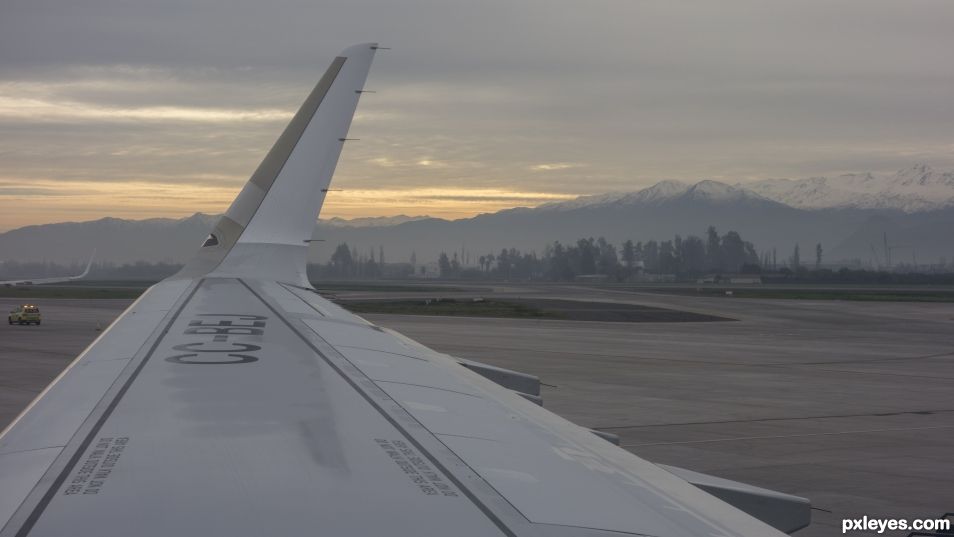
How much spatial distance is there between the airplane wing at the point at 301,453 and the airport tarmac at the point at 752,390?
6.36 meters

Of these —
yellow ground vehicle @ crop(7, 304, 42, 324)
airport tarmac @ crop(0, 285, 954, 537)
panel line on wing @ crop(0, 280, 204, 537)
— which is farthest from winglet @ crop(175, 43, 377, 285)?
yellow ground vehicle @ crop(7, 304, 42, 324)

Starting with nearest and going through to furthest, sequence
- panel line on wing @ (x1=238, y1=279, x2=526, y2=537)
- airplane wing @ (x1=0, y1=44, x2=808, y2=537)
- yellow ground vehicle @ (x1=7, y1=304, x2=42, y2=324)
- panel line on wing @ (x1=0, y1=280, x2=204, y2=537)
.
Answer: panel line on wing @ (x1=0, y1=280, x2=204, y2=537)
airplane wing @ (x1=0, y1=44, x2=808, y2=537)
panel line on wing @ (x1=238, y1=279, x2=526, y2=537)
yellow ground vehicle @ (x1=7, y1=304, x2=42, y2=324)

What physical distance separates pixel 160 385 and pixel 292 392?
2.00 ft

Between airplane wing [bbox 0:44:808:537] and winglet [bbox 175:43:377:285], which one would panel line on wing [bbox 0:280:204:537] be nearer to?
airplane wing [bbox 0:44:808:537]

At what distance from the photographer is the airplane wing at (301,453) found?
8.79ft

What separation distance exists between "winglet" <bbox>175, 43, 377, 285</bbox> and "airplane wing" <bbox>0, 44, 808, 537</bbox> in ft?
7.24

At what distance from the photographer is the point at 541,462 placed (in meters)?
3.61

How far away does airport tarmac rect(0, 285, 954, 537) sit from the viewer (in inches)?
504

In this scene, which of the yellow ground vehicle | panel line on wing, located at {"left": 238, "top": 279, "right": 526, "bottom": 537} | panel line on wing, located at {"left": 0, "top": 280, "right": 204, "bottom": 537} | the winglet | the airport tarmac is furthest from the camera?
the yellow ground vehicle

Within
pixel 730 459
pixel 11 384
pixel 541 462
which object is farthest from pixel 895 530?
pixel 11 384

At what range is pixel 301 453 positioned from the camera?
3.22m

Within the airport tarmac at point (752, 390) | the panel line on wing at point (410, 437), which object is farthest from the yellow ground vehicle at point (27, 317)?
the panel line on wing at point (410, 437)

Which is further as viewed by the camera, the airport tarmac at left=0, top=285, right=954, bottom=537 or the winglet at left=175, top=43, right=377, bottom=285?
the airport tarmac at left=0, top=285, right=954, bottom=537

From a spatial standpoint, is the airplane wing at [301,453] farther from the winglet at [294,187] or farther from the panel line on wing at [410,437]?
the winglet at [294,187]
